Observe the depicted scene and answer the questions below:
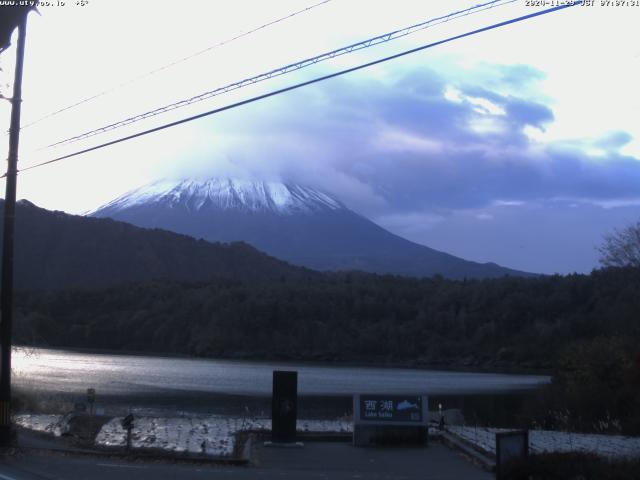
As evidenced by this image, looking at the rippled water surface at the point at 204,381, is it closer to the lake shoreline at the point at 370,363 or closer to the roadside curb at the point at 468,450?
the lake shoreline at the point at 370,363

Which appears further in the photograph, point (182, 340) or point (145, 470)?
point (182, 340)

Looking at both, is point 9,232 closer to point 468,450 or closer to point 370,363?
point 468,450

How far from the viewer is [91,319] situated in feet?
368

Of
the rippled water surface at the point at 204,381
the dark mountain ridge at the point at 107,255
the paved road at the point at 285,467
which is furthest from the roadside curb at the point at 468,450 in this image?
the dark mountain ridge at the point at 107,255

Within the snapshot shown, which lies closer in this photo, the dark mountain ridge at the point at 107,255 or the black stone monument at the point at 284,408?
the black stone monument at the point at 284,408

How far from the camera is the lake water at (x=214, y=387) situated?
133ft

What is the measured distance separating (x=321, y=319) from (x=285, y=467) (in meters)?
91.3

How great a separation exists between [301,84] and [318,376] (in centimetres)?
5533

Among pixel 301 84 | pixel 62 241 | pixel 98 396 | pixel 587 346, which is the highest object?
pixel 62 241

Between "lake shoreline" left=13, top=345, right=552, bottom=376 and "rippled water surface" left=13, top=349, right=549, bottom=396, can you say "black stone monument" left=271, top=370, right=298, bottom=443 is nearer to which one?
"rippled water surface" left=13, top=349, right=549, bottom=396

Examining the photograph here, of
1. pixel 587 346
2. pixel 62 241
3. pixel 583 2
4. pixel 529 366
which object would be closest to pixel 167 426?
pixel 583 2

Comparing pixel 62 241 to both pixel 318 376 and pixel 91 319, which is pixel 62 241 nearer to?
pixel 91 319

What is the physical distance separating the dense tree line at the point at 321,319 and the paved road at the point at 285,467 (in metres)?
74.0

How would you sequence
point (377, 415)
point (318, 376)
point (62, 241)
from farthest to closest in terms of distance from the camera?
point (62, 241) → point (318, 376) → point (377, 415)
